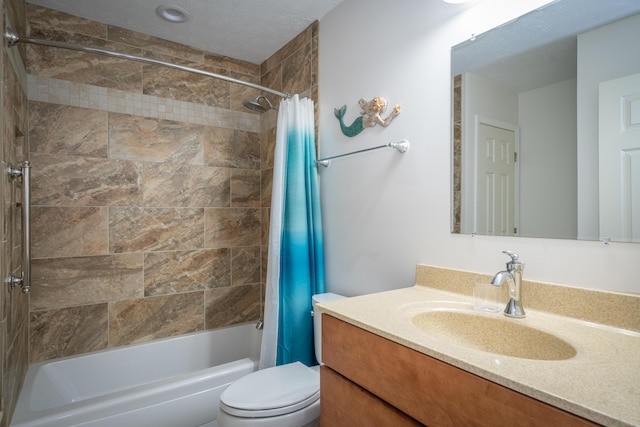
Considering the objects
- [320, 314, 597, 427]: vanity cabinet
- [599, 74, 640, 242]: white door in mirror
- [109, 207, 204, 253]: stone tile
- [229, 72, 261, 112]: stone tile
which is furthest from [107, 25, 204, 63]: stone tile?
[599, 74, 640, 242]: white door in mirror

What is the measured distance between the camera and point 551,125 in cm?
108

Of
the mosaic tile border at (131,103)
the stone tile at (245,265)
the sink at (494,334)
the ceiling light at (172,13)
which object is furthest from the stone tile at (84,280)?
the sink at (494,334)

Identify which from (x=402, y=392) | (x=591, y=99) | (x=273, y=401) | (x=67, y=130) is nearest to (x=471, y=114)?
(x=591, y=99)

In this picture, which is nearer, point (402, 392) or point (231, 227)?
point (402, 392)

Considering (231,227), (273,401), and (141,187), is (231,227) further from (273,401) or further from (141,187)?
(273,401)

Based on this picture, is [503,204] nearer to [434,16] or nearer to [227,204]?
[434,16]

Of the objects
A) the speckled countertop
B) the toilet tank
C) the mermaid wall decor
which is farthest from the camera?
the toilet tank

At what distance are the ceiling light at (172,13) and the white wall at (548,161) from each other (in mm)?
1981

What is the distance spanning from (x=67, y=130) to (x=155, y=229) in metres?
0.80

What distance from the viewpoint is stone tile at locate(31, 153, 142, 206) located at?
1995mm

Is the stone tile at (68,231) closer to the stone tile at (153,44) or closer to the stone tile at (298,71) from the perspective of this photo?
the stone tile at (153,44)

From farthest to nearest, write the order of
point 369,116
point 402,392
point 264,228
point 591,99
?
point 264,228 → point 369,116 → point 591,99 → point 402,392

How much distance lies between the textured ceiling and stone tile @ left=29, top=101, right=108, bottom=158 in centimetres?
61

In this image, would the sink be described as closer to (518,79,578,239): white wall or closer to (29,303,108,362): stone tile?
(518,79,578,239): white wall
